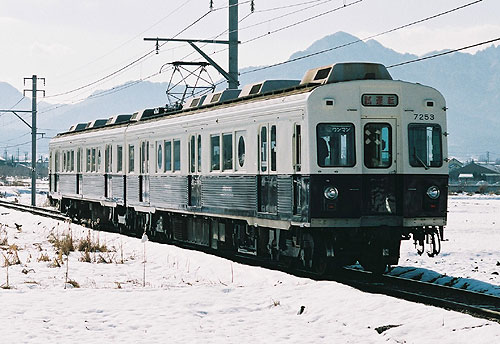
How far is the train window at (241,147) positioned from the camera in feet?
57.5

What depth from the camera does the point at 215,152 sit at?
1919 centimetres

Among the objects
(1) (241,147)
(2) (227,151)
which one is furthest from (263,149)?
(2) (227,151)

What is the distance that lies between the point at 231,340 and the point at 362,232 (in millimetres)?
5842

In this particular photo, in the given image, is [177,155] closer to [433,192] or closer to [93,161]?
[433,192]

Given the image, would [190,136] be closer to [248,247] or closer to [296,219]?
[248,247]


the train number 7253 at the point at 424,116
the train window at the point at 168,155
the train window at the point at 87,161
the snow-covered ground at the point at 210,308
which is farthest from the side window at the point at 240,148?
the train window at the point at 87,161

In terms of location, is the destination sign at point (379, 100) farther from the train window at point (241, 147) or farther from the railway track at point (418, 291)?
the train window at point (241, 147)

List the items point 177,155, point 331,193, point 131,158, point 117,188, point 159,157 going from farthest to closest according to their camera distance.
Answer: point 117,188 → point 131,158 → point 159,157 → point 177,155 → point 331,193

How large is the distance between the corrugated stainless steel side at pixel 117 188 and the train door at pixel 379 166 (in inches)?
516

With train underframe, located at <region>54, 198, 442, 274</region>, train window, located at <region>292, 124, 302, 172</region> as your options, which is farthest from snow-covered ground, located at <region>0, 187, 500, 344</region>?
train window, located at <region>292, 124, 302, 172</region>

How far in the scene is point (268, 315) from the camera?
11.3 meters

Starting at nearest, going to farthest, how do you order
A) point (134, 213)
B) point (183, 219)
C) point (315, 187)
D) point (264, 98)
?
point (315, 187) → point (264, 98) → point (183, 219) → point (134, 213)

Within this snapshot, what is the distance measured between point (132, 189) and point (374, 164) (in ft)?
39.9

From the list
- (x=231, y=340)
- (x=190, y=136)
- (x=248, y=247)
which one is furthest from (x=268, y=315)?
(x=190, y=136)
